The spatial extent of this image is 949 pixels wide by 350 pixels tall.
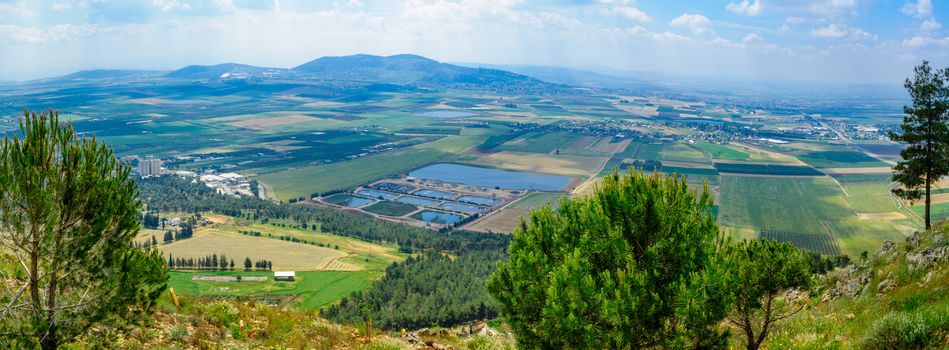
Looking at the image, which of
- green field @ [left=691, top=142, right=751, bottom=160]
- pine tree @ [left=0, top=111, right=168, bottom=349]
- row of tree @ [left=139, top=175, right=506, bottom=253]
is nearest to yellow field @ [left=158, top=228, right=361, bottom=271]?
row of tree @ [left=139, top=175, right=506, bottom=253]

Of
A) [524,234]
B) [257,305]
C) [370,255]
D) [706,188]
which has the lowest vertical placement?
[370,255]

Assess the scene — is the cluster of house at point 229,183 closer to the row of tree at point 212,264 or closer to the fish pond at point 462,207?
the fish pond at point 462,207

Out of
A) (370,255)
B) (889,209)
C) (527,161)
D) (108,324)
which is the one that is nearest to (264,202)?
(370,255)

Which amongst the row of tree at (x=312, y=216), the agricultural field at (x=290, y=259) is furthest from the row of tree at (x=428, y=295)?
the row of tree at (x=312, y=216)

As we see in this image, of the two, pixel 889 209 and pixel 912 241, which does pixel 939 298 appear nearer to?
pixel 912 241

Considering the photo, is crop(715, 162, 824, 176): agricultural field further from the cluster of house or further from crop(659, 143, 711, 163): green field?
the cluster of house

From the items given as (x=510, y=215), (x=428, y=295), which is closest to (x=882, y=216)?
(x=510, y=215)

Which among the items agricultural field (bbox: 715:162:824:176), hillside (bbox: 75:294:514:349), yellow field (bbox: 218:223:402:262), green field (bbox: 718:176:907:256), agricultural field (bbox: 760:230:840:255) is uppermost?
hillside (bbox: 75:294:514:349)
